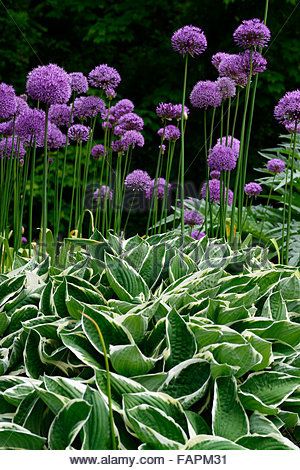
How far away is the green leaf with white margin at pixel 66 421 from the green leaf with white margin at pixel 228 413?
0.31 metres

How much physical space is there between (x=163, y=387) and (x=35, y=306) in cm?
54

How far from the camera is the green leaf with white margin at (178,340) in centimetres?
167

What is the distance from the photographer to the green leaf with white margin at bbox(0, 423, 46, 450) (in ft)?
4.47

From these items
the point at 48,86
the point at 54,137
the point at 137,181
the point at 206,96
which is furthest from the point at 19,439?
the point at 137,181

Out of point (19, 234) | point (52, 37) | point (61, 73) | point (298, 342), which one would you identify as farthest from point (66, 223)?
point (298, 342)

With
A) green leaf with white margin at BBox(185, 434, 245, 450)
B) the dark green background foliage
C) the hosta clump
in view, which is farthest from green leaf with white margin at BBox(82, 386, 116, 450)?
the dark green background foliage

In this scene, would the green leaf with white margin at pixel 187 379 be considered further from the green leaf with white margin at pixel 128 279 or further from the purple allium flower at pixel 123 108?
the purple allium flower at pixel 123 108

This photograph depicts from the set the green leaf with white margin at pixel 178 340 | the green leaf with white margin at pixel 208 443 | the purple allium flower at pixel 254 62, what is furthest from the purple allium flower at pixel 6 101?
the green leaf with white margin at pixel 208 443

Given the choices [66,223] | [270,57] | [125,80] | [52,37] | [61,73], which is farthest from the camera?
[52,37]

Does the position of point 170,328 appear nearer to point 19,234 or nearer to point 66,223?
point 19,234

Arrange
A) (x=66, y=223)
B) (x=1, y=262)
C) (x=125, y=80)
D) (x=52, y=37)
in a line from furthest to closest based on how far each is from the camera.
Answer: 1. (x=52, y=37)
2. (x=125, y=80)
3. (x=66, y=223)
4. (x=1, y=262)

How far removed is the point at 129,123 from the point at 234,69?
0.71m

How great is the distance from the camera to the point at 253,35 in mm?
2430

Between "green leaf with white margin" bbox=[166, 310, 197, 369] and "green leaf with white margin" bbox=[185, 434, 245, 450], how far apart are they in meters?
0.34
